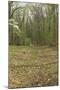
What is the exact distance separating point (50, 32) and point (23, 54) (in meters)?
0.36

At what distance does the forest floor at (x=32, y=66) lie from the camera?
192cm

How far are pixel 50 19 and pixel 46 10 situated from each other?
0.10m

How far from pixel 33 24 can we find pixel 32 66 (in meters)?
0.43

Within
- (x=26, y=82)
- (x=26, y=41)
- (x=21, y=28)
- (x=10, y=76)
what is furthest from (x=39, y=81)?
(x=21, y=28)

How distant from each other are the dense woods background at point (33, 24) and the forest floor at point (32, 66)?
3.1 inches

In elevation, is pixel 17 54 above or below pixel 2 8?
below

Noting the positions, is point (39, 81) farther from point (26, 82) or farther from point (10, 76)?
point (10, 76)

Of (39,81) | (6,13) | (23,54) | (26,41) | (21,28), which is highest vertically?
(6,13)

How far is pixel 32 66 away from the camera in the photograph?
1.96 metres

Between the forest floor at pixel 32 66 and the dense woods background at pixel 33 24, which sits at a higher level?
the dense woods background at pixel 33 24

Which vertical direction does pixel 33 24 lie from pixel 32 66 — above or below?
above

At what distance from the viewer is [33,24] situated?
1.96 m

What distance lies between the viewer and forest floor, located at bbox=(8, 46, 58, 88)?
1.92m

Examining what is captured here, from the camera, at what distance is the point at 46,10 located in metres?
2.00
